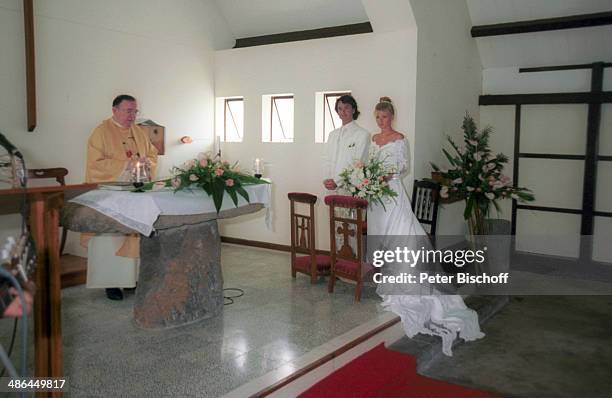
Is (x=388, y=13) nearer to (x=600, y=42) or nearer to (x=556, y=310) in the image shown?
(x=600, y=42)

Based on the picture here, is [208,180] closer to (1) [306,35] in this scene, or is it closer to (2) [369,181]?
(2) [369,181]

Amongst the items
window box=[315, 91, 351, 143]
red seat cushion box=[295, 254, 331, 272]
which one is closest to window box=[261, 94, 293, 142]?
window box=[315, 91, 351, 143]

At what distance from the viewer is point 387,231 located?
16.1ft

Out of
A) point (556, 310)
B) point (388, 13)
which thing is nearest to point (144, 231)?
point (388, 13)

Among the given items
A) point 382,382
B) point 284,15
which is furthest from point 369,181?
point 284,15

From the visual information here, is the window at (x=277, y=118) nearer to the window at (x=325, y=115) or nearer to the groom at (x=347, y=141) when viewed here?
the window at (x=325, y=115)

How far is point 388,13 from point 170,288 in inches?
130

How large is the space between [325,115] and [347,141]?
3.59 feet

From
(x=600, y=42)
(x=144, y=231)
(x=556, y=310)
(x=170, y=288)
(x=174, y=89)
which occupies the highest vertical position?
(x=600, y=42)

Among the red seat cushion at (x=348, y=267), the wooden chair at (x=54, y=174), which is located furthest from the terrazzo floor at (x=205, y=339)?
the wooden chair at (x=54, y=174)

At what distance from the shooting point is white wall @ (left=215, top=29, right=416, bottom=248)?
5.52m

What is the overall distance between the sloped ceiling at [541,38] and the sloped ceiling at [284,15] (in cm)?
141

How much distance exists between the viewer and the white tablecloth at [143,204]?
322 cm

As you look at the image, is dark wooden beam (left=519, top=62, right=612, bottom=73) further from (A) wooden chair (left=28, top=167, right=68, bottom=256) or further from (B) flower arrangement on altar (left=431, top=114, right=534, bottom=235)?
(A) wooden chair (left=28, top=167, right=68, bottom=256)
